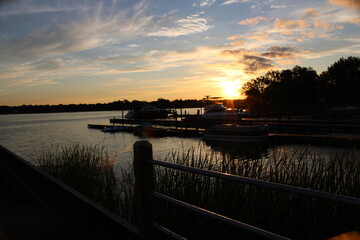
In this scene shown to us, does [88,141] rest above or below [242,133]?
below

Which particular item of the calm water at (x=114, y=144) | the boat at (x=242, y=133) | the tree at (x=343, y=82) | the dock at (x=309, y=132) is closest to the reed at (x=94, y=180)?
the calm water at (x=114, y=144)

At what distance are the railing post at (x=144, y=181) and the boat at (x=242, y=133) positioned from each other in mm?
19813

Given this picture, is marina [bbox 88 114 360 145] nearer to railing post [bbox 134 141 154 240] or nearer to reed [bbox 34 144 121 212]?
reed [bbox 34 144 121 212]

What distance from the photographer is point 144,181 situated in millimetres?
2580

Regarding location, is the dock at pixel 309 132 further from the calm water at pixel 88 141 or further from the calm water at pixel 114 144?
the calm water at pixel 88 141

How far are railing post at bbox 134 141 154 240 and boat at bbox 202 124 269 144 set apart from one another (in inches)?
780

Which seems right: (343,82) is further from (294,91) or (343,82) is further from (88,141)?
(88,141)

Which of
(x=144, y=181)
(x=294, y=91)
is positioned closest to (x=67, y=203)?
(x=144, y=181)

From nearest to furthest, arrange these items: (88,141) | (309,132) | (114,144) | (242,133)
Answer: (242,133), (309,132), (114,144), (88,141)

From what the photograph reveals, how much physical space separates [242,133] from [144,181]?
68.5 feet

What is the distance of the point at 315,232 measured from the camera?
183 inches

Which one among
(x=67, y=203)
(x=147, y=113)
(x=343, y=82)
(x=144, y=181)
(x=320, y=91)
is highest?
(x=343, y=82)

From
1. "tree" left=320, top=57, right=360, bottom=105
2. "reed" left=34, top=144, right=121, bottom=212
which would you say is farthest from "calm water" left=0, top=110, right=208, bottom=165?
"tree" left=320, top=57, right=360, bottom=105

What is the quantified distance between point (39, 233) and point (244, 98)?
110076mm
